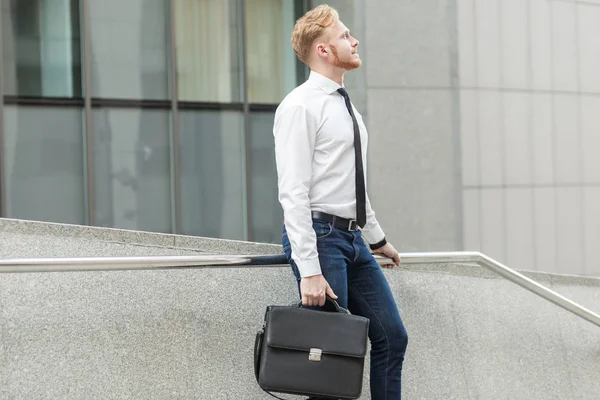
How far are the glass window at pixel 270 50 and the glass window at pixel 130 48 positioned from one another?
1189mm

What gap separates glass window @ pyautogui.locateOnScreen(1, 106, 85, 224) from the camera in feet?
38.0

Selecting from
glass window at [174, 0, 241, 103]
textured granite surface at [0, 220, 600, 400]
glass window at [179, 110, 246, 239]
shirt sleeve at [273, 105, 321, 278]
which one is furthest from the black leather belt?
glass window at [174, 0, 241, 103]

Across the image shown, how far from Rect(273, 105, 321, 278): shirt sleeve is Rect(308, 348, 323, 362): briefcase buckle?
1.08ft

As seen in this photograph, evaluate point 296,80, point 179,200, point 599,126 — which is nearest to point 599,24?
point 599,126

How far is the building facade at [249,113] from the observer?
11.8m

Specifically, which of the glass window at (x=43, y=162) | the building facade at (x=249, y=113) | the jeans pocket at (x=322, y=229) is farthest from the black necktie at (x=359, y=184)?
the glass window at (x=43, y=162)

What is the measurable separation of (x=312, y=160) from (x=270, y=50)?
891cm

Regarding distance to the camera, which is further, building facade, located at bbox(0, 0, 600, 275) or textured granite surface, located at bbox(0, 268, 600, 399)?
building facade, located at bbox(0, 0, 600, 275)

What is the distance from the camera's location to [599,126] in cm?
1398

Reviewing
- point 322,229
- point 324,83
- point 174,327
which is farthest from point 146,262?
point 324,83

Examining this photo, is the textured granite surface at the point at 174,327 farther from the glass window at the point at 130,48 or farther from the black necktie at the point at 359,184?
the glass window at the point at 130,48

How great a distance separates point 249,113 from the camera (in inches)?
496

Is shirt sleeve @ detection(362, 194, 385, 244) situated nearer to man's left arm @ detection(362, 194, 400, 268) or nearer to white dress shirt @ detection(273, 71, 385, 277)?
man's left arm @ detection(362, 194, 400, 268)

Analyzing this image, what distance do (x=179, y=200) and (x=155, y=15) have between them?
2467 millimetres
